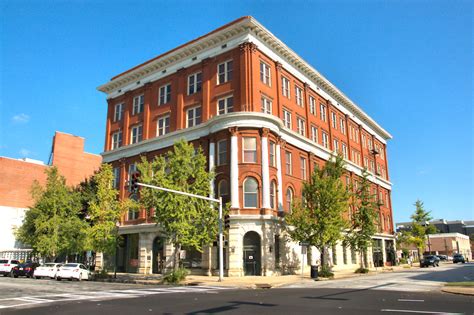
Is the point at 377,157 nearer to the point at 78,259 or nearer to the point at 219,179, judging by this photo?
the point at 219,179

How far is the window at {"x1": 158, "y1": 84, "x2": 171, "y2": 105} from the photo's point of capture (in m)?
46.7

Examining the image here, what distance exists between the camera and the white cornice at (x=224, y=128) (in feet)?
121

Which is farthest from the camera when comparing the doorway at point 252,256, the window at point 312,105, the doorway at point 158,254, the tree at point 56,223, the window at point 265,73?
the window at point 312,105

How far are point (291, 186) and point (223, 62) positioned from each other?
589 inches

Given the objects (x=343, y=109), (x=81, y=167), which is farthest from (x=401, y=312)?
(x=81, y=167)

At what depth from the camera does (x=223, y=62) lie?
4122cm

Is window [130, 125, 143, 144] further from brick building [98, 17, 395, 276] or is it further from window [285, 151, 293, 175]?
window [285, 151, 293, 175]

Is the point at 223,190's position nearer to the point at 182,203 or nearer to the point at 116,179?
the point at 182,203

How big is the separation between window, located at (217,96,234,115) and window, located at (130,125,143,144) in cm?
1323

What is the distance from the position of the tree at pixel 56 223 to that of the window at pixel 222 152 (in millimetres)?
17052

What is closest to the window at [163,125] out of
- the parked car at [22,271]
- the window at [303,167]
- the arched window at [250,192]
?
the arched window at [250,192]

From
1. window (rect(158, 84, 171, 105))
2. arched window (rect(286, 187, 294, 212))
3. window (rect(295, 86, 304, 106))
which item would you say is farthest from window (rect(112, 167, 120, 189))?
window (rect(295, 86, 304, 106))

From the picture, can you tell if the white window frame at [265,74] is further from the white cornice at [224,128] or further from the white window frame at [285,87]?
the white cornice at [224,128]

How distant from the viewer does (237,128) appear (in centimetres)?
3688
